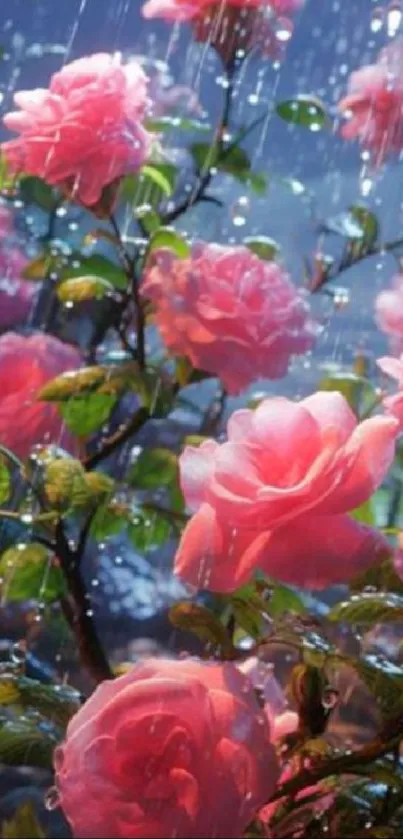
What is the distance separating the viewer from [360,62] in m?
1.08

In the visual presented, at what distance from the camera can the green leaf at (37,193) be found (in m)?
0.85

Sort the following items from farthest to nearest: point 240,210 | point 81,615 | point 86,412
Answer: point 240,210
point 86,412
point 81,615

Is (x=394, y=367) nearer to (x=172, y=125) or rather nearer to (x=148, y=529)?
(x=148, y=529)

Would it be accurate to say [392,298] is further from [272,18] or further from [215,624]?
[272,18]

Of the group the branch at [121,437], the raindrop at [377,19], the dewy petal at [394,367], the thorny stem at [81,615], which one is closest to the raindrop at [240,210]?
the raindrop at [377,19]

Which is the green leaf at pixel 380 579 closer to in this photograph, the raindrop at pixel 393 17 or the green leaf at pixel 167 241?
the green leaf at pixel 167 241

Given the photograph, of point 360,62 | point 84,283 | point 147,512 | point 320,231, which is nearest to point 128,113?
point 84,283

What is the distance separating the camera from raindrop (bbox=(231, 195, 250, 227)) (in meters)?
1.05

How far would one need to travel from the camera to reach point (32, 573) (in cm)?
68

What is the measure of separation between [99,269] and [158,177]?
7cm

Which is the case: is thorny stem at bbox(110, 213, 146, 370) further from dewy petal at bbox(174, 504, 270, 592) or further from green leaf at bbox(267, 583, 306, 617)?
dewy petal at bbox(174, 504, 270, 592)

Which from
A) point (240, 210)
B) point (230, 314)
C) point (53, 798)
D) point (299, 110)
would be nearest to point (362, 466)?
point (53, 798)

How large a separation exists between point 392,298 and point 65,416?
0.78 feet

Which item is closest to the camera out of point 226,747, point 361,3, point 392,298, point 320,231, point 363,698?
point 226,747
